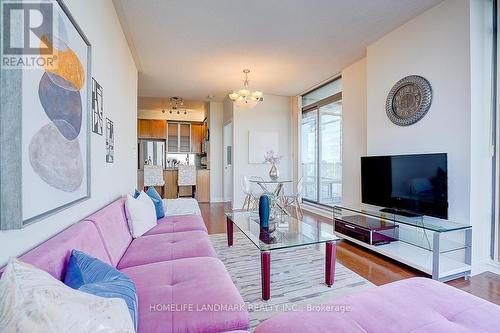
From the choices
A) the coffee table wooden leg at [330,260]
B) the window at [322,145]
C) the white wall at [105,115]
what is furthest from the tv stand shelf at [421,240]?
the white wall at [105,115]

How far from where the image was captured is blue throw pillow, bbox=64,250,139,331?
Result: 87 cm

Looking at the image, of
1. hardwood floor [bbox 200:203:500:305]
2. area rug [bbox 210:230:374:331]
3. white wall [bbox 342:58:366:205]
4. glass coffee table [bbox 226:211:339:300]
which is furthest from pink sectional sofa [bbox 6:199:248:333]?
white wall [bbox 342:58:366:205]

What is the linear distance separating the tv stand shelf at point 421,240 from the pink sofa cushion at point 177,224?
1.92 metres

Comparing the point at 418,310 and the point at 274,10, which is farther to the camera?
the point at 274,10

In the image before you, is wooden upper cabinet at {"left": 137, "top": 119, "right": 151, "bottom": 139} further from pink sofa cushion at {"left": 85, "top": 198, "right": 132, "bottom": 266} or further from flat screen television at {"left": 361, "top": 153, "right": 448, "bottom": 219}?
flat screen television at {"left": 361, "top": 153, "right": 448, "bottom": 219}

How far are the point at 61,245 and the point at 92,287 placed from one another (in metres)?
0.35

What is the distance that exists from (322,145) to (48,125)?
494cm

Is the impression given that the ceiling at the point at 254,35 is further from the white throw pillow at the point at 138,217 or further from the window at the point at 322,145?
the white throw pillow at the point at 138,217

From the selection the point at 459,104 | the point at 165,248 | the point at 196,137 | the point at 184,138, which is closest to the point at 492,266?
the point at 459,104

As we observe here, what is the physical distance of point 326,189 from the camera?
5.31 m

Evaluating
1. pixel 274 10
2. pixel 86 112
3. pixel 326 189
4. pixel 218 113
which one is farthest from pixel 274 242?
pixel 218 113

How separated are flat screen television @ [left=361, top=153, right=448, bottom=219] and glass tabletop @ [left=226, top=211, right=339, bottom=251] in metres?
1.04

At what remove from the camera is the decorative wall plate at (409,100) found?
8.95ft

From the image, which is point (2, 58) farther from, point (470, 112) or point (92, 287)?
point (470, 112)
